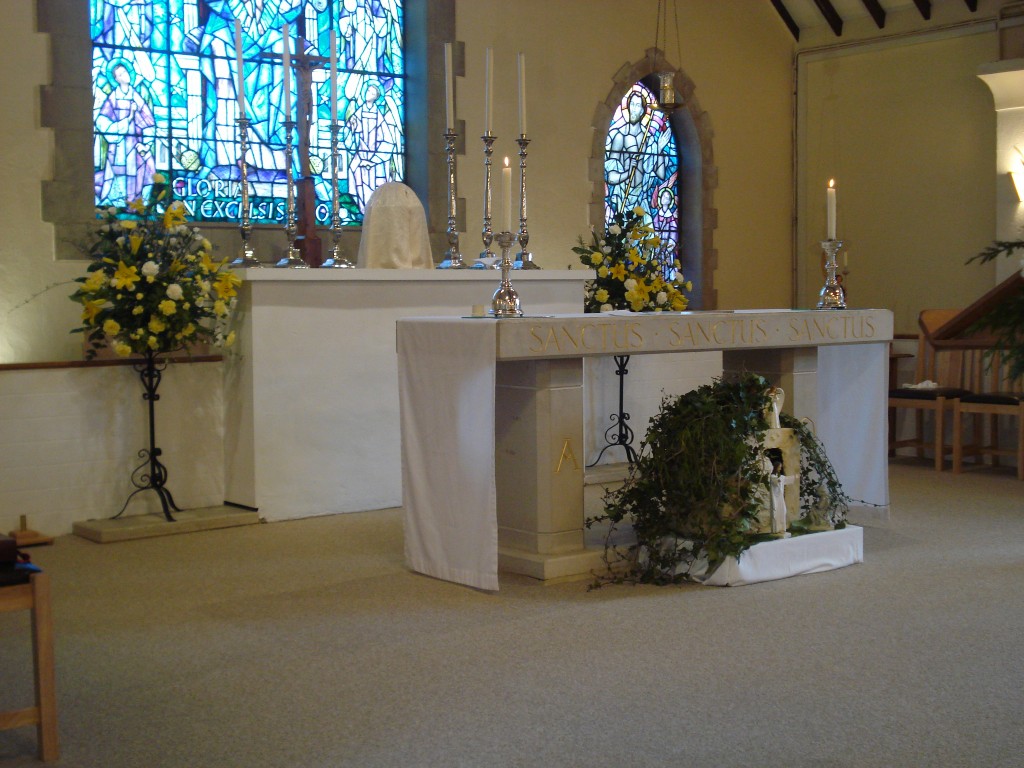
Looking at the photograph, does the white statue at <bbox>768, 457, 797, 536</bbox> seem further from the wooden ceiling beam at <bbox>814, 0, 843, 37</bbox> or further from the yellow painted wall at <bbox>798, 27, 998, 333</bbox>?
the wooden ceiling beam at <bbox>814, 0, 843, 37</bbox>

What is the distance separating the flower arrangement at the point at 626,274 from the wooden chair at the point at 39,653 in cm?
464

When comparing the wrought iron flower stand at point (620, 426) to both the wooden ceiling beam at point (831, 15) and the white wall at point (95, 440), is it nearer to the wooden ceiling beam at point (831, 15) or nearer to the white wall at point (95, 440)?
the white wall at point (95, 440)

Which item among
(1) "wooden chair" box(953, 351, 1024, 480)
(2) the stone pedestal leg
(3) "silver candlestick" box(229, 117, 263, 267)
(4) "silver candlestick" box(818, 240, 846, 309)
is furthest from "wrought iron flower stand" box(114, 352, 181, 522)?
(1) "wooden chair" box(953, 351, 1024, 480)

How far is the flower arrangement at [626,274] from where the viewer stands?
7.08 meters

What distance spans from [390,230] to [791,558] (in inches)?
110

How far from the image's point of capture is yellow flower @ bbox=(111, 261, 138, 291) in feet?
18.0

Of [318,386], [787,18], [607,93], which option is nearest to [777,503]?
[318,386]

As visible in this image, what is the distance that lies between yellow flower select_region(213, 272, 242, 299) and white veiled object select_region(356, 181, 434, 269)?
30.3 inches

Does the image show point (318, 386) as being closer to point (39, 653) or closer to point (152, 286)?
point (152, 286)

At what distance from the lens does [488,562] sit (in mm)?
4348

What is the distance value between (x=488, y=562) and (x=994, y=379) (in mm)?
4860

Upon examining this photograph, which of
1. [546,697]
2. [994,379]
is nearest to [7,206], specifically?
[546,697]

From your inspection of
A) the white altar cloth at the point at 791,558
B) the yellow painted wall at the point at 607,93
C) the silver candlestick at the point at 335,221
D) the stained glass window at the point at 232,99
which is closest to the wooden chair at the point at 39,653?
the white altar cloth at the point at 791,558

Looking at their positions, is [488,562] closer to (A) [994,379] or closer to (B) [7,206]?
(B) [7,206]
